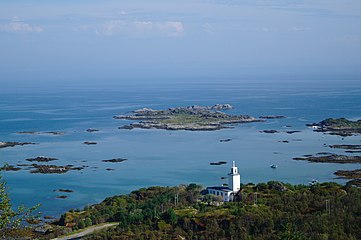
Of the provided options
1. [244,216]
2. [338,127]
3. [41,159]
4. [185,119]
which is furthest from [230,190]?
[185,119]

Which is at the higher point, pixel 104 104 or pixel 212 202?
pixel 104 104

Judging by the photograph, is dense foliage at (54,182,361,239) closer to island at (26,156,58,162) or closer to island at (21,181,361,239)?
island at (21,181,361,239)

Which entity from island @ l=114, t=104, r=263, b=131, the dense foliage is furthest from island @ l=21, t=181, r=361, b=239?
island @ l=114, t=104, r=263, b=131

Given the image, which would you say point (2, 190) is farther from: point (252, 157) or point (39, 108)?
point (39, 108)

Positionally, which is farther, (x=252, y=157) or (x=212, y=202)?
(x=252, y=157)

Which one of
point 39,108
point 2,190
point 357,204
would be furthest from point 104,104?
point 2,190

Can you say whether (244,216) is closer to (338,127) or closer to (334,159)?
(334,159)
